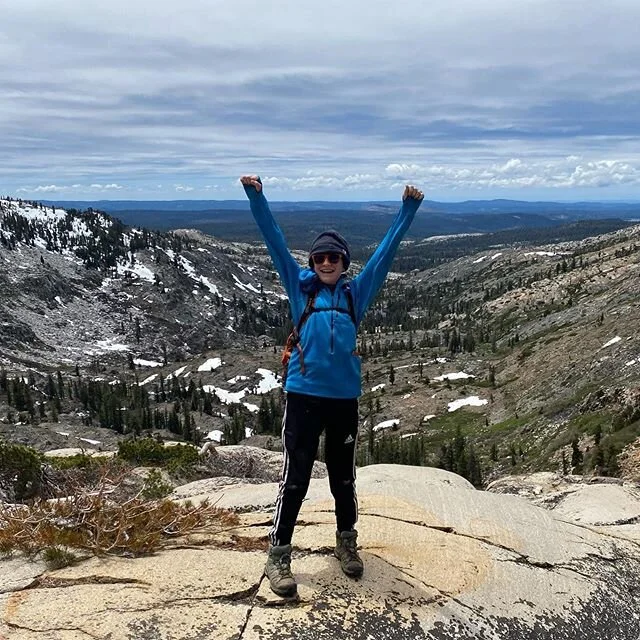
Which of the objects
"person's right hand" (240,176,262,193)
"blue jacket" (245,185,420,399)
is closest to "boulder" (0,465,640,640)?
"blue jacket" (245,185,420,399)

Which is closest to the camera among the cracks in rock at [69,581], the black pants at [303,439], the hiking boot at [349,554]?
the cracks in rock at [69,581]

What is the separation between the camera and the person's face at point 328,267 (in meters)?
7.59

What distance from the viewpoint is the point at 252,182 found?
7695mm

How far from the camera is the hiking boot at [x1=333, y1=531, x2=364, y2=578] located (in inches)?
297

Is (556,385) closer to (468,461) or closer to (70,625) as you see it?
(468,461)

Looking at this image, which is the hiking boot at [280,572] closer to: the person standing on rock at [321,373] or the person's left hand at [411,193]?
the person standing on rock at [321,373]

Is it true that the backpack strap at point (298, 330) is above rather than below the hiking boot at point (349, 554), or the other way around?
above

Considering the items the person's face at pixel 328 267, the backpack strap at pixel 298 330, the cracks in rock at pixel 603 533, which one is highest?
the person's face at pixel 328 267

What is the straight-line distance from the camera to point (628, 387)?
54406 mm

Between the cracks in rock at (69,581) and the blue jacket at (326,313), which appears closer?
the cracks in rock at (69,581)

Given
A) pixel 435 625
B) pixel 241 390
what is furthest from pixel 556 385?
pixel 241 390

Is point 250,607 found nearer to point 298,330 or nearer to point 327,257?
point 298,330

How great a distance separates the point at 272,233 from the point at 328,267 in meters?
0.94

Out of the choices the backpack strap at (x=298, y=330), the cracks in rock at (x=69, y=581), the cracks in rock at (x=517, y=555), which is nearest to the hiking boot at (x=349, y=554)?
the cracks in rock at (x=517, y=555)
